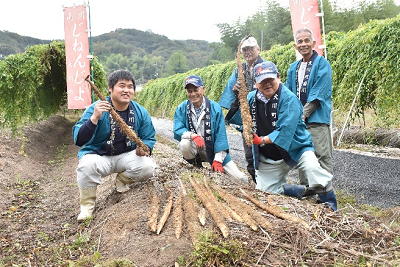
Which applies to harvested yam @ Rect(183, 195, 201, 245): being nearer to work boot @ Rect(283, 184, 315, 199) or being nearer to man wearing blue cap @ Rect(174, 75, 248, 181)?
work boot @ Rect(283, 184, 315, 199)

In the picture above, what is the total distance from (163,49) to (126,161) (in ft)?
315

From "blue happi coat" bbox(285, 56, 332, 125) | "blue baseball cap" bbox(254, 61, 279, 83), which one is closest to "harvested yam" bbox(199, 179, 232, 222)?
"blue baseball cap" bbox(254, 61, 279, 83)

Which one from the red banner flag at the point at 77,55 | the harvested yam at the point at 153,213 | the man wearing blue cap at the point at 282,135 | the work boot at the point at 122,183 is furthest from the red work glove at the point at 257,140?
the red banner flag at the point at 77,55

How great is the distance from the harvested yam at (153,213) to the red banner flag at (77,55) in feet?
17.6

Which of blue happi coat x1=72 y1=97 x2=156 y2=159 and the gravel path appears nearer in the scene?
blue happi coat x1=72 y1=97 x2=156 y2=159

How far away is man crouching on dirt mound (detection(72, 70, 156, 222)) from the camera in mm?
3480

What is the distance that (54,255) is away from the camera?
8.87 ft

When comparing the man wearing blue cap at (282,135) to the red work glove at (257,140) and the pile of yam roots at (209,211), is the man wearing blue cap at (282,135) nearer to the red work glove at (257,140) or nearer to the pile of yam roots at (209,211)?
the red work glove at (257,140)

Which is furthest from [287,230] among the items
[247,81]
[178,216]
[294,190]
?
[247,81]

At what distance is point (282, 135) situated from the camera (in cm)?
344

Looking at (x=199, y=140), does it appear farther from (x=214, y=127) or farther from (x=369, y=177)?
(x=369, y=177)

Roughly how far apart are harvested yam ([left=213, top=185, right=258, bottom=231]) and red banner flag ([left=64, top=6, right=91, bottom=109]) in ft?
18.2

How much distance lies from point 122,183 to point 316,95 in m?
2.31

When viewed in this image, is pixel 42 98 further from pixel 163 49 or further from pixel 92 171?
pixel 163 49
